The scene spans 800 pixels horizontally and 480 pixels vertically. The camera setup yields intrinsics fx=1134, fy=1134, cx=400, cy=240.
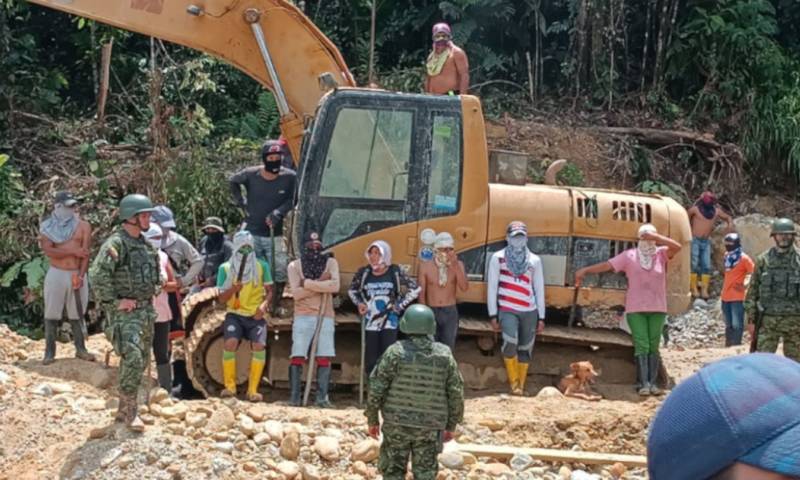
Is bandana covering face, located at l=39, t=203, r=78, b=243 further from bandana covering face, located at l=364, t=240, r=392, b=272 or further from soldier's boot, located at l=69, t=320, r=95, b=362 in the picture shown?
bandana covering face, located at l=364, t=240, r=392, b=272

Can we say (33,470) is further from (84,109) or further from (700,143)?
(700,143)

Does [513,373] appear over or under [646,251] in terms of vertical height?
under

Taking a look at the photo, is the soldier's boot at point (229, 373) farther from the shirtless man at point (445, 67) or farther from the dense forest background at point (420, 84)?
the dense forest background at point (420, 84)

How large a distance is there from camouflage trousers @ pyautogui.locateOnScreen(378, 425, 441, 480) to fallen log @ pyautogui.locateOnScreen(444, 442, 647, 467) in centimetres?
117

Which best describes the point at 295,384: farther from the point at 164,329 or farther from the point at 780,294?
the point at 780,294

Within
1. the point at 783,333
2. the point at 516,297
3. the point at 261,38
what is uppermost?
the point at 261,38

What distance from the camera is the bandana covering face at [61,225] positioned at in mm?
9812

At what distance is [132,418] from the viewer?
312 inches

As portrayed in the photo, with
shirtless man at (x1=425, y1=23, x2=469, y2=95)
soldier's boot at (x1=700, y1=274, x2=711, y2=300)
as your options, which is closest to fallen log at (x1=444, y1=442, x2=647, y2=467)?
shirtless man at (x1=425, y1=23, x2=469, y2=95)

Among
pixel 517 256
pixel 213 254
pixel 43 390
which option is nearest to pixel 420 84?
pixel 213 254

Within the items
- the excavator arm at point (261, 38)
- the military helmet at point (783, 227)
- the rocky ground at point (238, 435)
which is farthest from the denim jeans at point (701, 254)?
the excavator arm at point (261, 38)

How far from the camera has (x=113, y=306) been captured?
7867 millimetres

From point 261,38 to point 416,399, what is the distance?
4.43 m

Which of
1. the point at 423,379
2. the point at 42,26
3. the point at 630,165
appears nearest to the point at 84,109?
the point at 42,26
